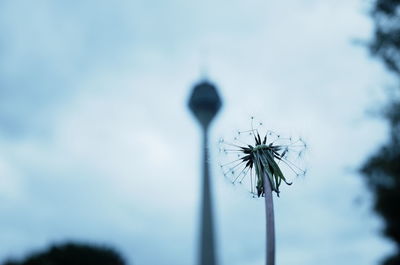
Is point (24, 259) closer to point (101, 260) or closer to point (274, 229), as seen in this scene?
point (101, 260)

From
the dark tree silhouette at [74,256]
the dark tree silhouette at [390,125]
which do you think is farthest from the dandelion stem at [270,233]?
the dark tree silhouette at [74,256]

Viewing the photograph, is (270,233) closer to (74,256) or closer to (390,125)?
(390,125)

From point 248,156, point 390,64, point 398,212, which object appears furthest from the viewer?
point 398,212

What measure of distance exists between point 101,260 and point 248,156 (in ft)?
190

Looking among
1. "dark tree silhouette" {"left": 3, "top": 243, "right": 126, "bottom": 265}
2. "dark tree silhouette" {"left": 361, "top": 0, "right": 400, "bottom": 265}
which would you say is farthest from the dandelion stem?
"dark tree silhouette" {"left": 3, "top": 243, "right": 126, "bottom": 265}

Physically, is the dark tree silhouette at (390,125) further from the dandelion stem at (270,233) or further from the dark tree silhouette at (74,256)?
the dark tree silhouette at (74,256)

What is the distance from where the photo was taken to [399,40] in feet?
102

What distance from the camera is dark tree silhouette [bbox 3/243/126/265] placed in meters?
56.9

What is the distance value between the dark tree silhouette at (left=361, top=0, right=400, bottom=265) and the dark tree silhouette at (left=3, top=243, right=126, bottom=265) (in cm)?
3548

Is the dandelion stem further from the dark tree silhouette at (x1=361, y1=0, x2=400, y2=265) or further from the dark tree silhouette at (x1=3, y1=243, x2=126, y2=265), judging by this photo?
the dark tree silhouette at (x1=3, y1=243, x2=126, y2=265)

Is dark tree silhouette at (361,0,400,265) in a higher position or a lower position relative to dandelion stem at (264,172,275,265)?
higher

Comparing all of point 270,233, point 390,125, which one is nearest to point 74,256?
point 390,125

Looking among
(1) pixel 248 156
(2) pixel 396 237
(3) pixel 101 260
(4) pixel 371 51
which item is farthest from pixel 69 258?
(1) pixel 248 156

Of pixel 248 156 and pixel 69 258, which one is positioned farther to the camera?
pixel 69 258
